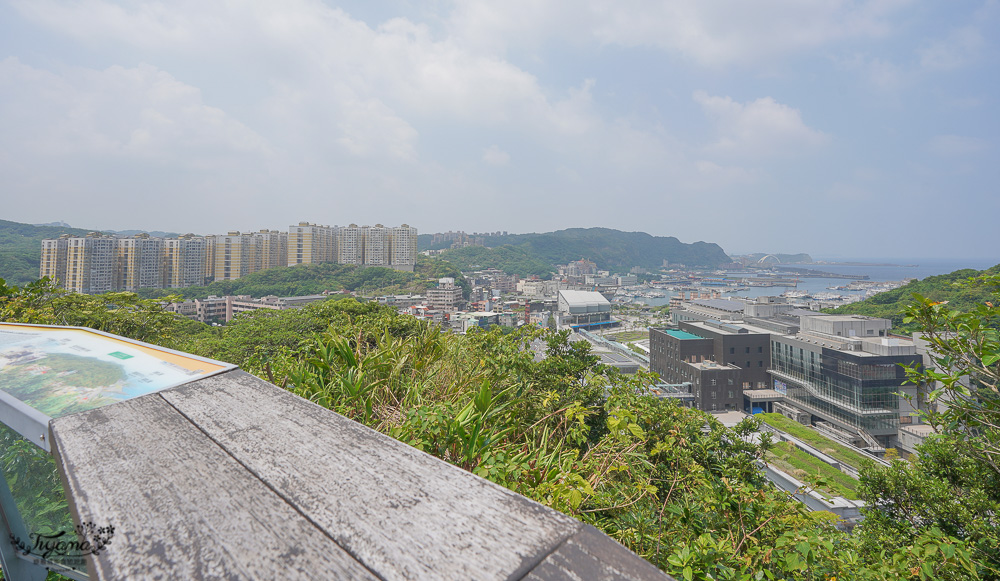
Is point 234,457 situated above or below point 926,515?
above

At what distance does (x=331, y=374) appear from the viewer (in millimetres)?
1643

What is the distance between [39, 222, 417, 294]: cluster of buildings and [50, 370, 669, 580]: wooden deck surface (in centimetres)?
3325

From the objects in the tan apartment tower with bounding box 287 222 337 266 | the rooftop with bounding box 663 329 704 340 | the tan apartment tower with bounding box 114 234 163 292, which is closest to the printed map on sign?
the rooftop with bounding box 663 329 704 340

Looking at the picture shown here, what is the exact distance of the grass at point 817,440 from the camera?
12.8 m

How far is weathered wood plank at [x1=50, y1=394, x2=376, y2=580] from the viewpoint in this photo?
394 mm

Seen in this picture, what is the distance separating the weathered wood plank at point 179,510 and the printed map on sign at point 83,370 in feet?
0.43

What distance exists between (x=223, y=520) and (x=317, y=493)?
0.32 ft

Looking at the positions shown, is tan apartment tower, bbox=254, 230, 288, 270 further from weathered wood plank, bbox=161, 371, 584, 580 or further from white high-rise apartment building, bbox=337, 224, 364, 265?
weathered wood plank, bbox=161, 371, 584, 580

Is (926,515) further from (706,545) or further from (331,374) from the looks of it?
(331,374)

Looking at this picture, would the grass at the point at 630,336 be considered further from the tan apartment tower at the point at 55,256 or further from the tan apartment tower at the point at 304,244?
the tan apartment tower at the point at 55,256

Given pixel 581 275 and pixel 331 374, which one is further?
pixel 581 275

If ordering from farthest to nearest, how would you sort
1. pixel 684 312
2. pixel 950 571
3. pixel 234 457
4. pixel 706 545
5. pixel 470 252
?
pixel 470 252 < pixel 684 312 < pixel 950 571 < pixel 706 545 < pixel 234 457

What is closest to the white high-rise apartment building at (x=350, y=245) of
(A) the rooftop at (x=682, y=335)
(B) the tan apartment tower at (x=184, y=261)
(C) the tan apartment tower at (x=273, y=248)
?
(C) the tan apartment tower at (x=273, y=248)

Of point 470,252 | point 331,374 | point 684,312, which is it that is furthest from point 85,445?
point 470,252
